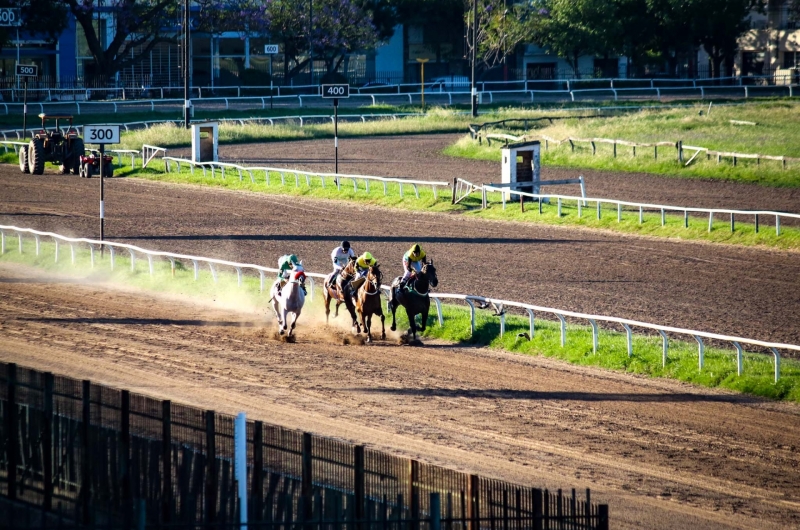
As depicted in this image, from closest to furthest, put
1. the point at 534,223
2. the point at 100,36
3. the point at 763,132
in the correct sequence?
1. the point at 534,223
2. the point at 763,132
3. the point at 100,36

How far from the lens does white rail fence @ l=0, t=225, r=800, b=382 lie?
1419 centimetres

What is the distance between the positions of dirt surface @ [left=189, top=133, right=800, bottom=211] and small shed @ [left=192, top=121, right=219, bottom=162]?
140 cm

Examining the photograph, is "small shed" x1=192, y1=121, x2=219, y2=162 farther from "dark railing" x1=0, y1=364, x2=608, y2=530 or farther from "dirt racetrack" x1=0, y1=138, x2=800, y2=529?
"dark railing" x1=0, y1=364, x2=608, y2=530

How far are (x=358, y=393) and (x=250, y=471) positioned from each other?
15.7 ft

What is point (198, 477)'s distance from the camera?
8.54 meters

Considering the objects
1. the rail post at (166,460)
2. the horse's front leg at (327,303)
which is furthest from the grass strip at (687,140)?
the rail post at (166,460)

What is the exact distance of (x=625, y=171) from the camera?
35.1 meters

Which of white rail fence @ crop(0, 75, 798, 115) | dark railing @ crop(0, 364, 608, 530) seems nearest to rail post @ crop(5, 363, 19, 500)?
dark railing @ crop(0, 364, 608, 530)

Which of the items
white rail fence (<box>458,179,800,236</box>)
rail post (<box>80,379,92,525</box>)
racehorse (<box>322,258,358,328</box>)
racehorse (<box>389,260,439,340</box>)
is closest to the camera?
rail post (<box>80,379,92,525</box>)

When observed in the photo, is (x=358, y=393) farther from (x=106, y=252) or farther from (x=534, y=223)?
(x=534, y=223)

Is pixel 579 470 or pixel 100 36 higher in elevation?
pixel 100 36

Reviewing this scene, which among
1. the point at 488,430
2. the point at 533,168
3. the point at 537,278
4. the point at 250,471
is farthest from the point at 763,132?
the point at 250,471

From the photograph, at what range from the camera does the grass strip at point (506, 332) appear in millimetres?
13914

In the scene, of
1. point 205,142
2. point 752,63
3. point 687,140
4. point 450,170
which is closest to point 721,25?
point 752,63
